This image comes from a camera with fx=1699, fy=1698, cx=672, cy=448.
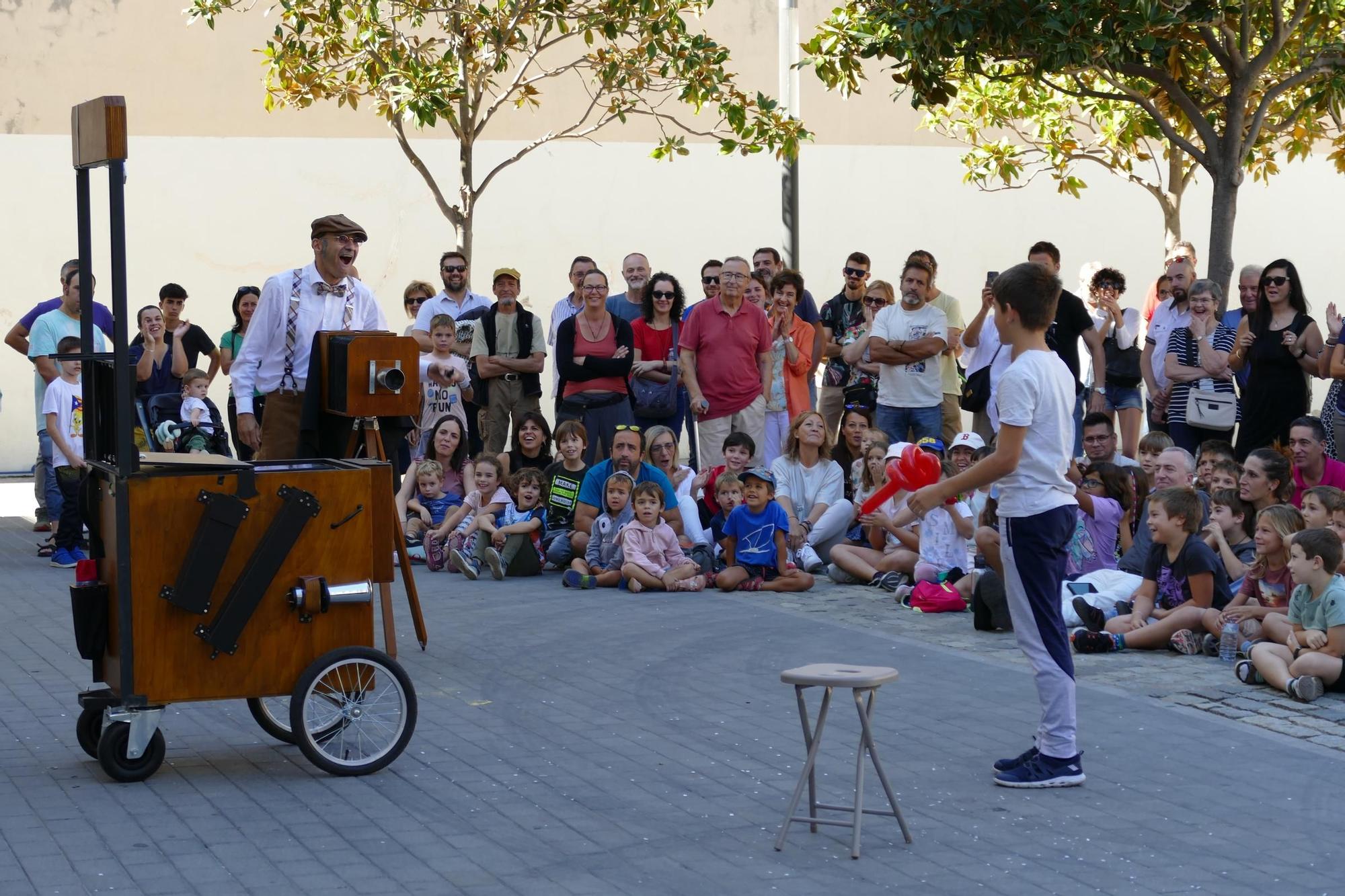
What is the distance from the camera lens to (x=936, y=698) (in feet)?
24.4

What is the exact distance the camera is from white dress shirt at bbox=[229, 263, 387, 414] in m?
8.24

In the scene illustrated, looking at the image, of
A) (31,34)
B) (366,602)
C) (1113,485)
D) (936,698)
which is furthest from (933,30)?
(31,34)

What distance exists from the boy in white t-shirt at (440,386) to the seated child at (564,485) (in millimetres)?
1264

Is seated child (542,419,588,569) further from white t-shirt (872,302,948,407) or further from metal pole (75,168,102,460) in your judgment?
metal pole (75,168,102,460)

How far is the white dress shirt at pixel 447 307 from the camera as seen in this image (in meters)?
13.5

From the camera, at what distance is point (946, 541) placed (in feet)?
33.5

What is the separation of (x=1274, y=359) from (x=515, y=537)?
16.7 feet

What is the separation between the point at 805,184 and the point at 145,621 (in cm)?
1591

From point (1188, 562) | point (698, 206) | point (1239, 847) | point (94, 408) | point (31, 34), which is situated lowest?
point (1239, 847)

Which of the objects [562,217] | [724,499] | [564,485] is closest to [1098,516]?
[724,499]

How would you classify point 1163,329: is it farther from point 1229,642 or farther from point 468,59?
point 468,59

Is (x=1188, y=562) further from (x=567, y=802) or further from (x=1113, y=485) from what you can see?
(x=567, y=802)

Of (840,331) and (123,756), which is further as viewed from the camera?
(840,331)

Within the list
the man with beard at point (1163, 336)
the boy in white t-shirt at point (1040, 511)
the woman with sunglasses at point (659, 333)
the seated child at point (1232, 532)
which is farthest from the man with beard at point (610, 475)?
the boy in white t-shirt at point (1040, 511)
